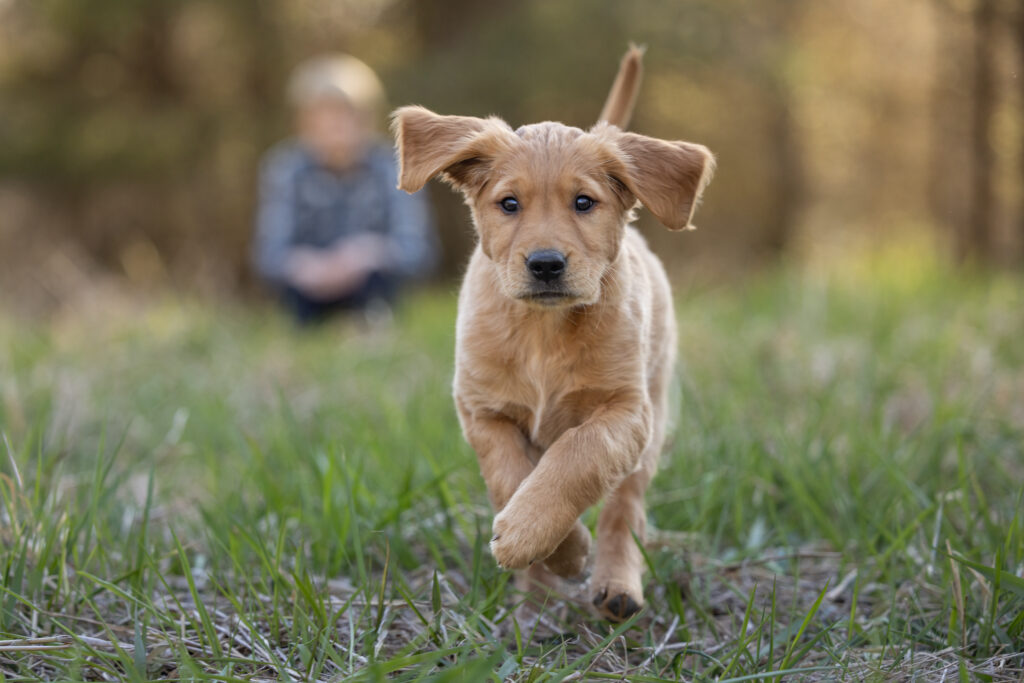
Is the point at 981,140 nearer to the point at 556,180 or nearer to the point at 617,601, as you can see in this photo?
the point at 556,180

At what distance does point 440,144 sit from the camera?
2402 millimetres

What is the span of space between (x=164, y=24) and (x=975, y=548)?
34.6 ft

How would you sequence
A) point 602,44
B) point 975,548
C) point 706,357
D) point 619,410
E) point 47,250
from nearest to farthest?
point 619,410 < point 975,548 < point 706,357 < point 602,44 < point 47,250

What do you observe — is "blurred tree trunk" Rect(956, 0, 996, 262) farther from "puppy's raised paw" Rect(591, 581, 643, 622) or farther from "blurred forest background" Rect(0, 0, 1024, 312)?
"puppy's raised paw" Rect(591, 581, 643, 622)

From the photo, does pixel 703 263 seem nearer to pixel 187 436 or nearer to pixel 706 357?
pixel 706 357

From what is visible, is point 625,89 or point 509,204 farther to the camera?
point 625,89

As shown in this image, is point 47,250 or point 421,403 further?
point 47,250

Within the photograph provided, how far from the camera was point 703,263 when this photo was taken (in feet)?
31.9

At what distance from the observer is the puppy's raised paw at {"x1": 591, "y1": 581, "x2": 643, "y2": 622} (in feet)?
7.92

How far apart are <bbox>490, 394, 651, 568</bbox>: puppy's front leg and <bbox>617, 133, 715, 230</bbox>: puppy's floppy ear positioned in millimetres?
505

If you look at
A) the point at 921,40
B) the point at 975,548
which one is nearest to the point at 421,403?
the point at 975,548

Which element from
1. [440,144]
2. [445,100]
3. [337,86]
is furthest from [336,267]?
[440,144]

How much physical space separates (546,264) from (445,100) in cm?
768

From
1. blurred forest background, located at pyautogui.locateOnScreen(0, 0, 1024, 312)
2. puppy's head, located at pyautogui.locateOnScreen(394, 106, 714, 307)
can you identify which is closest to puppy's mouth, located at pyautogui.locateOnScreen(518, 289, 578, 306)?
puppy's head, located at pyautogui.locateOnScreen(394, 106, 714, 307)
